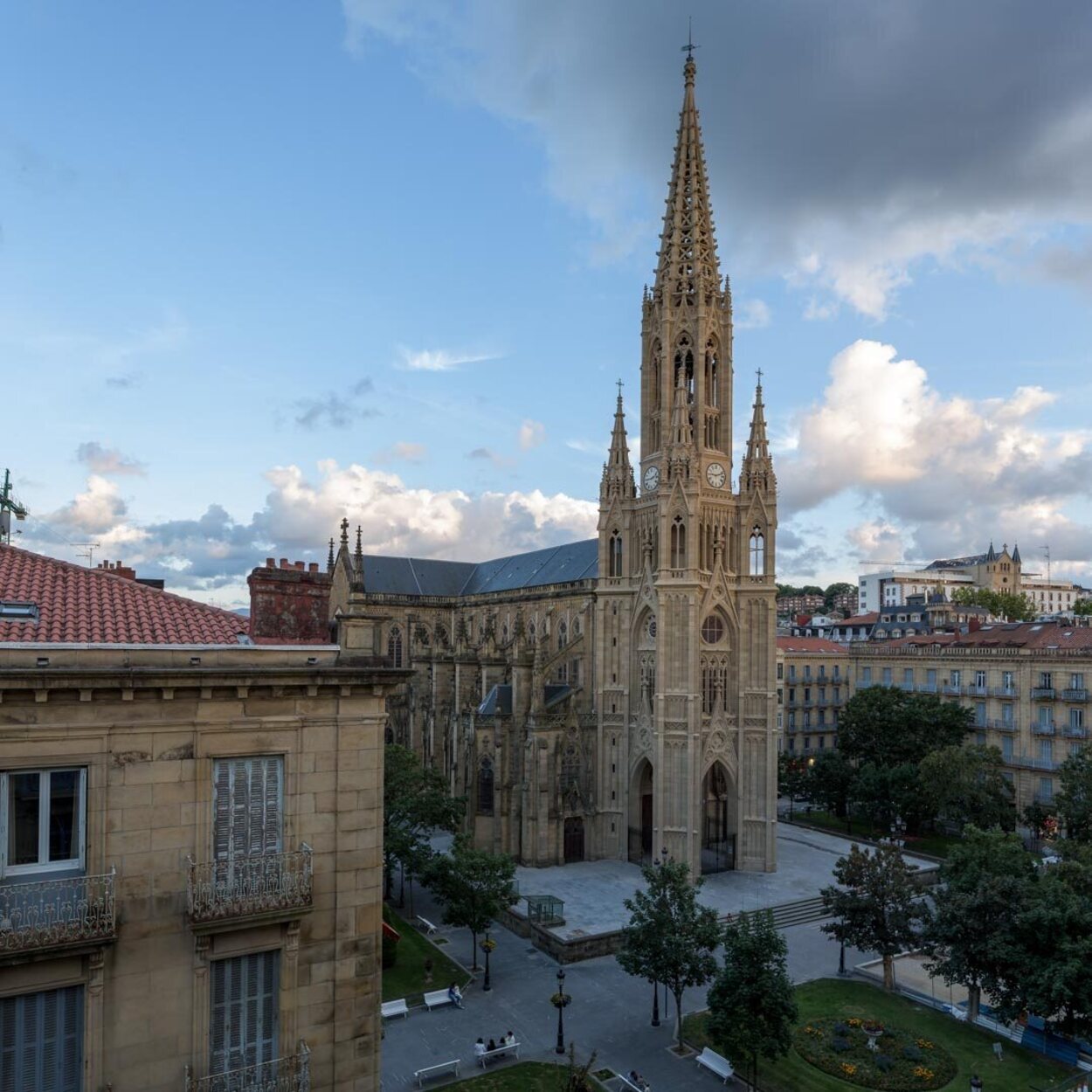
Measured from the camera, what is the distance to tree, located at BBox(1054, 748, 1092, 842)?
1738 inches

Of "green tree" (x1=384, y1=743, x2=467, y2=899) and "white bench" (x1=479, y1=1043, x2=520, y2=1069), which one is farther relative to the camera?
"green tree" (x1=384, y1=743, x2=467, y2=899)

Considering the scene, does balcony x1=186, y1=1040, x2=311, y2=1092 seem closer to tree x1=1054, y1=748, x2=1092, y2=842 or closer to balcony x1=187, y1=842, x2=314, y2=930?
balcony x1=187, y1=842, x2=314, y2=930

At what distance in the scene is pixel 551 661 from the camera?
58875mm

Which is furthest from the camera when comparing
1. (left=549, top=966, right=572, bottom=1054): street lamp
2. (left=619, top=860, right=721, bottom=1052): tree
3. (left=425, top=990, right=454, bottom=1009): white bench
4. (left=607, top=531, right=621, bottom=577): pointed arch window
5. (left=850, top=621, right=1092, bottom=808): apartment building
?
(left=607, top=531, right=621, bottom=577): pointed arch window

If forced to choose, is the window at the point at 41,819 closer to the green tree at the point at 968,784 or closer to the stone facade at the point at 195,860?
the stone facade at the point at 195,860

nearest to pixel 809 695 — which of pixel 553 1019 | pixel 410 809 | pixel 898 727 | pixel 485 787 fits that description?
pixel 898 727

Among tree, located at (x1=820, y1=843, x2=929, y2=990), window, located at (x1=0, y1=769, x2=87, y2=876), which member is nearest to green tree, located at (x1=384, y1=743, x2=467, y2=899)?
tree, located at (x1=820, y1=843, x2=929, y2=990)

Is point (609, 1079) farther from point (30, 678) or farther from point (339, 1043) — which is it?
point (30, 678)

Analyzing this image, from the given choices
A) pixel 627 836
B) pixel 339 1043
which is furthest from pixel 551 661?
pixel 339 1043

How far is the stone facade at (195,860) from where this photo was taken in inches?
486

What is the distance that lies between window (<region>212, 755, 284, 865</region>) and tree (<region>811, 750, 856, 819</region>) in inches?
2129

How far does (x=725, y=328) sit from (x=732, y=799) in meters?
32.1

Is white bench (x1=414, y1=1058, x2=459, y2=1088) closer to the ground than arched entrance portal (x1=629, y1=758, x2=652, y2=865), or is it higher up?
closer to the ground

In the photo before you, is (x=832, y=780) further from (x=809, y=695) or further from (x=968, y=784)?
(x=809, y=695)
